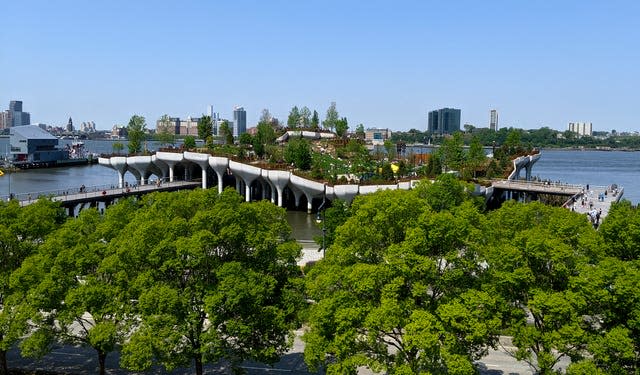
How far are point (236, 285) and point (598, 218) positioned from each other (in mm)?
43625

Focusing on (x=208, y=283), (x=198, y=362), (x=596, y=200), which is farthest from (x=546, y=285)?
(x=596, y=200)

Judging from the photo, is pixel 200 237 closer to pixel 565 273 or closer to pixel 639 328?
pixel 565 273

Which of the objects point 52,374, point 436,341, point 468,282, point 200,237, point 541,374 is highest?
point 200,237

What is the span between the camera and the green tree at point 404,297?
60.2 ft

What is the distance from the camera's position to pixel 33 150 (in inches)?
5679

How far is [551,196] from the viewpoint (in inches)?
3221

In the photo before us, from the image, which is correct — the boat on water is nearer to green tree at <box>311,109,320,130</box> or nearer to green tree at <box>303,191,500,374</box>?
green tree at <box>311,109,320,130</box>

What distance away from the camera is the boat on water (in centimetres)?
14150

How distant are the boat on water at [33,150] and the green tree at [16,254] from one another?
126217 mm

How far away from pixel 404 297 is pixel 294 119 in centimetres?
11945

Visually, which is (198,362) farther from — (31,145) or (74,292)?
(31,145)

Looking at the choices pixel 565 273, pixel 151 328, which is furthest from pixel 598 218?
pixel 151 328

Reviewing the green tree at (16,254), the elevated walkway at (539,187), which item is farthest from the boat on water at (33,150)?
the green tree at (16,254)

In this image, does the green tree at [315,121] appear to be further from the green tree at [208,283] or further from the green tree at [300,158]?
the green tree at [208,283]
